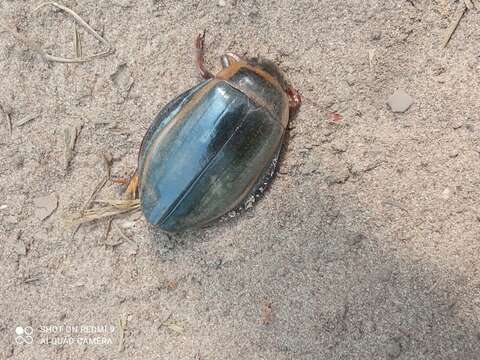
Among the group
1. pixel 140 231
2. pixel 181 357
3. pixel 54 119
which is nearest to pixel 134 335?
pixel 181 357

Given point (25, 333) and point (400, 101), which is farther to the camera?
point (25, 333)

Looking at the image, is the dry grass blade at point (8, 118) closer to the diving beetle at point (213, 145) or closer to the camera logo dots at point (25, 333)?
the diving beetle at point (213, 145)

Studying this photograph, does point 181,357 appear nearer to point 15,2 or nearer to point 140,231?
point 140,231

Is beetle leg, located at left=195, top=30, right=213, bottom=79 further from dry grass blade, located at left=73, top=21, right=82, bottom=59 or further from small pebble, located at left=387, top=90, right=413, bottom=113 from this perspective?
small pebble, located at left=387, top=90, right=413, bottom=113

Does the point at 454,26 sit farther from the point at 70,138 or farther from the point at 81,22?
the point at 70,138

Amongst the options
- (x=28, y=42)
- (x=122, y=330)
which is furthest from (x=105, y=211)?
(x=28, y=42)

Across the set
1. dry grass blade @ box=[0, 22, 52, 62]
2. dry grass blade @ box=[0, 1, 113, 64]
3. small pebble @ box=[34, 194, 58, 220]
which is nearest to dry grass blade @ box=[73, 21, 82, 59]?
dry grass blade @ box=[0, 1, 113, 64]
